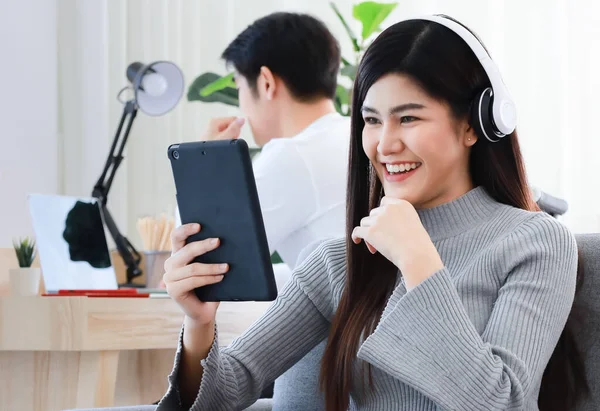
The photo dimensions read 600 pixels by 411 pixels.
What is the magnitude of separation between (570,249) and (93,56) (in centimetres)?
Result: 267

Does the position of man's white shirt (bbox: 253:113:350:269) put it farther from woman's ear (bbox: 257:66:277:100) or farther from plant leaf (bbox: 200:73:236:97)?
plant leaf (bbox: 200:73:236:97)

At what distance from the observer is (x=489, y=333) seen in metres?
1.04

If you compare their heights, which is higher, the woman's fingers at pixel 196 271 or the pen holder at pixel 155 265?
the woman's fingers at pixel 196 271

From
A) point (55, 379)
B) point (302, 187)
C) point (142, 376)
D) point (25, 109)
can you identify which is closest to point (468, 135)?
point (302, 187)

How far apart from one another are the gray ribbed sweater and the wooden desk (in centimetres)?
67

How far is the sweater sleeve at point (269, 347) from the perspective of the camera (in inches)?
46.1

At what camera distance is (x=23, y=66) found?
3.06 meters

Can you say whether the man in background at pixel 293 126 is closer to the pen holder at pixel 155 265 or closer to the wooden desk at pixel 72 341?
the wooden desk at pixel 72 341

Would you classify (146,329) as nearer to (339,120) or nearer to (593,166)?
(339,120)

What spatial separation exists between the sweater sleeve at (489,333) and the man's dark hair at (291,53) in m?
1.17

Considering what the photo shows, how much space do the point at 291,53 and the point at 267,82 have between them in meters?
0.09

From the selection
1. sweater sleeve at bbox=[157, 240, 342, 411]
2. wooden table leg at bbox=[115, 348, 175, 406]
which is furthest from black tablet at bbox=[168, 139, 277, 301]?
wooden table leg at bbox=[115, 348, 175, 406]

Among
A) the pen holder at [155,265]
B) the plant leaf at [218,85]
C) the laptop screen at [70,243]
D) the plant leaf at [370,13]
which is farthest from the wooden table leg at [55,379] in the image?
the plant leaf at [370,13]

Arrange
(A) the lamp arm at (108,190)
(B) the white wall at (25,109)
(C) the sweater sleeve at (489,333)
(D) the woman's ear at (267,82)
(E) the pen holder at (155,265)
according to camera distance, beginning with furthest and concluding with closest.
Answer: (B) the white wall at (25,109) < (A) the lamp arm at (108,190) < (E) the pen holder at (155,265) < (D) the woman's ear at (267,82) < (C) the sweater sleeve at (489,333)
